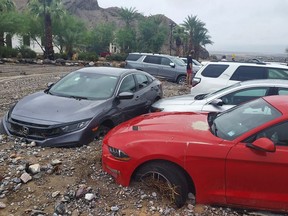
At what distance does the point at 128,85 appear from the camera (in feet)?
23.0

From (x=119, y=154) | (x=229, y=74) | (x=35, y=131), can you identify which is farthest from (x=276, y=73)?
(x=35, y=131)

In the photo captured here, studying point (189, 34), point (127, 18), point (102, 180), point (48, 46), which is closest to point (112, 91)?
point (102, 180)

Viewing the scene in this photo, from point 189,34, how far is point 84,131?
182ft

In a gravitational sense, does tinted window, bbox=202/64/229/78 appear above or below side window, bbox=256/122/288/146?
above

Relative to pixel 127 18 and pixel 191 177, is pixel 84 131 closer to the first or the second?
pixel 191 177

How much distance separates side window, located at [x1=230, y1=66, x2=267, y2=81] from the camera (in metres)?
8.51

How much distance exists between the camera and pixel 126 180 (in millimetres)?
3910

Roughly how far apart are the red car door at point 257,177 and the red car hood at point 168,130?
1.07 feet

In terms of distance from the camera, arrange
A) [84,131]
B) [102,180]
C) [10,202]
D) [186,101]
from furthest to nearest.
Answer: [186,101] → [84,131] → [102,180] → [10,202]

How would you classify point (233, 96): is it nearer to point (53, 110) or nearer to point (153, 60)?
point (53, 110)

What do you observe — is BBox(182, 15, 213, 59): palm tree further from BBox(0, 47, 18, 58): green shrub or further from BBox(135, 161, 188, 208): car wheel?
BBox(135, 161, 188, 208): car wheel

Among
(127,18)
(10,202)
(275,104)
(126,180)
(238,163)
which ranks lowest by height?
(10,202)

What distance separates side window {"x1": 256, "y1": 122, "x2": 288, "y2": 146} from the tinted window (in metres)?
5.55

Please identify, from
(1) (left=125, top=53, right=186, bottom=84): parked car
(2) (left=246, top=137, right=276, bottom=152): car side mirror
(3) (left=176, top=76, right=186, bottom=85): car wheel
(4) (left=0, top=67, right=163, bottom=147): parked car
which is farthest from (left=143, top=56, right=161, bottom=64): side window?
(2) (left=246, top=137, right=276, bottom=152): car side mirror
